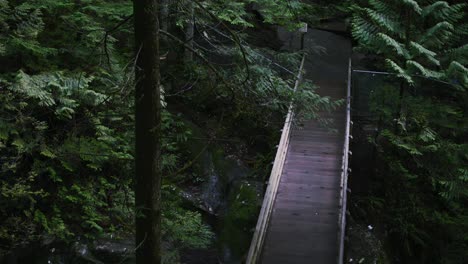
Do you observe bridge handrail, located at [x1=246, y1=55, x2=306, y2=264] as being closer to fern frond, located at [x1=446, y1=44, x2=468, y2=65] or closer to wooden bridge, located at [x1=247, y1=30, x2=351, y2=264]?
wooden bridge, located at [x1=247, y1=30, x2=351, y2=264]

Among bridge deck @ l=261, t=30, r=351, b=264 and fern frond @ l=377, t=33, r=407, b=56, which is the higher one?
fern frond @ l=377, t=33, r=407, b=56

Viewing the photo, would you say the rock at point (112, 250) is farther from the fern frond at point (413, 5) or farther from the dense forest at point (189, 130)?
the fern frond at point (413, 5)

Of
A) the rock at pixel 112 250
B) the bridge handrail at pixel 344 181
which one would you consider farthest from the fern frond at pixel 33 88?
the bridge handrail at pixel 344 181

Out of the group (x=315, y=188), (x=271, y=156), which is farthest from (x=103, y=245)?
(x=271, y=156)

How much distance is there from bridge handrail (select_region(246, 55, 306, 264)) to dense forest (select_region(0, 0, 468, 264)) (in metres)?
0.92

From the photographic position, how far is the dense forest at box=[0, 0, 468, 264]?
6211 mm

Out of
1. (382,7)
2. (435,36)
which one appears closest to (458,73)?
(435,36)

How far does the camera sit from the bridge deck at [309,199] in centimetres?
854

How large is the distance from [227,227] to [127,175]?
2955 mm

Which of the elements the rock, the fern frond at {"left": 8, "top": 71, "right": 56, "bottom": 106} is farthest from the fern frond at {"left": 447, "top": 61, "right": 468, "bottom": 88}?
the fern frond at {"left": 8, "top": 71, "right": 56, "bottom": 106}

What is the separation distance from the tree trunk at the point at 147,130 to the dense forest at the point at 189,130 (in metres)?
0.02

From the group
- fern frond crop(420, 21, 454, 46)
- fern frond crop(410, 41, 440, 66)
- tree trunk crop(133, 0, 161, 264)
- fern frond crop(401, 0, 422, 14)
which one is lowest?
tree trunk crop(133, 0, 161, 264)

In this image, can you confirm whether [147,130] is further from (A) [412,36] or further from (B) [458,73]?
(A) [412,36]

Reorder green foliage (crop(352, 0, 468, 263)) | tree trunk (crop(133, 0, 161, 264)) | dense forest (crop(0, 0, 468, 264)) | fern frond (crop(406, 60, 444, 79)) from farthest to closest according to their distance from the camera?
green foliage (crop(352, 0, 468, 263)) < fern frond (crop(406, 60, 444, 79)) < dense forest (crop(0, 0, 468, 264)) < tree trunk (crop(133, 0, 161, 264))
